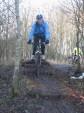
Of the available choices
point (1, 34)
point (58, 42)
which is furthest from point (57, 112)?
point (58, 42)

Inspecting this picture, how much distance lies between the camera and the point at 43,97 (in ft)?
32.5

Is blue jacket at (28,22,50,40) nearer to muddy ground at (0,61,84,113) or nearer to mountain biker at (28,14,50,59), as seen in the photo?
mountain biker at (28,14,50,59)

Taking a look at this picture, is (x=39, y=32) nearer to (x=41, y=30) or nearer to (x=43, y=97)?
(x=41, y=30)

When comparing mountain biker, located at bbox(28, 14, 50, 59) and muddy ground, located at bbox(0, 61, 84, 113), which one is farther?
mountain biker, located at bbox(28, 14, 50, 59)

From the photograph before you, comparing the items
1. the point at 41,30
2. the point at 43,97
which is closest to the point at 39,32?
the point at 41,30

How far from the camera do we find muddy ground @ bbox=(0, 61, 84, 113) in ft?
29.5

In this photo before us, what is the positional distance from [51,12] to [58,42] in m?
4.71

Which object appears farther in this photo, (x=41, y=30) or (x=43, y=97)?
(x=41, y=30)

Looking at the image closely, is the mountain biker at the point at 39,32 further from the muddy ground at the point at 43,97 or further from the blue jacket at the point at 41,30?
the muddy ground at the point at 43,97

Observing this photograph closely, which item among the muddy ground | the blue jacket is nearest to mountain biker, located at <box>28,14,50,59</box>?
the blue jacket

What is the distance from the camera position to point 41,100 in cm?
962

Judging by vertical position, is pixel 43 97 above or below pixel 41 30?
below

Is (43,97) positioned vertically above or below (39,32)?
below

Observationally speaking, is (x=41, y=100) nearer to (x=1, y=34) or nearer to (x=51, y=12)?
(x=1, y=34)
